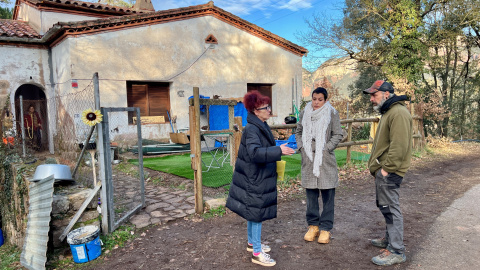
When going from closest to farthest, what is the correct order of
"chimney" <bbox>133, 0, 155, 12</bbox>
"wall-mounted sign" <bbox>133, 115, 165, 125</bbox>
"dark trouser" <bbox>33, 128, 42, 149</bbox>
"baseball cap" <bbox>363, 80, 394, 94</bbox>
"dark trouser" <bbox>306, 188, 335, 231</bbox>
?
1. "baseball cap" <bbox>363, 80, 394, 94</bbox>
2. "dark trouser" <bbox>306, 188, 335, 231</bbox>
3. "dark trouser" <bbox>33, 128, 42, 149</bbox>
4. "wall-mounted sign" <bbox>133, 115, 165, 125</bbox>
5. "chimney" <bbox>133, 0, 155, 12</bbox>

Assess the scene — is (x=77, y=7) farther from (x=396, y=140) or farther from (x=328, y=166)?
(x=396, y=140)

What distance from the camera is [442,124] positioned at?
53.1 ft

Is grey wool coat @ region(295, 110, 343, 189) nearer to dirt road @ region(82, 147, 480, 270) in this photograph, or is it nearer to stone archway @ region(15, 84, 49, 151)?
dirt road @ region(82, 147, 480, 270)

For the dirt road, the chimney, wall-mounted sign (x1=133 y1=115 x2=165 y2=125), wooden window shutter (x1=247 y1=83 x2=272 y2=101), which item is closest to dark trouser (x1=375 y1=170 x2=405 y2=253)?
the dirt road

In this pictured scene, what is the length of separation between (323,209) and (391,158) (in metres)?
1.05

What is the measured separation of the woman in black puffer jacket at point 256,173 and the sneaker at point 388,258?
3.52 feet

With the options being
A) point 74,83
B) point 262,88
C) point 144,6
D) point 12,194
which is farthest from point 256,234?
point 144,6

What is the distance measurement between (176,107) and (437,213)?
380 inches

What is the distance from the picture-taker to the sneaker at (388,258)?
3054 mm

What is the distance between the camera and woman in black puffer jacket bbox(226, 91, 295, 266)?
9.76ft

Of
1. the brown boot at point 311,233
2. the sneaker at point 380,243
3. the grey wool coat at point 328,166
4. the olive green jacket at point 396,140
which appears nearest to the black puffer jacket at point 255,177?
the grey wool coat at point 328,166

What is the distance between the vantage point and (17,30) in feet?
36.4

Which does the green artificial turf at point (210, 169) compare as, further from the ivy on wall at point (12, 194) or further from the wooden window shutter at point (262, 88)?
the wooden window shutter at point (262, 88)

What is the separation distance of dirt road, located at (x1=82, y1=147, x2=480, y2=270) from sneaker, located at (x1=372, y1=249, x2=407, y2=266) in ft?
0.17
